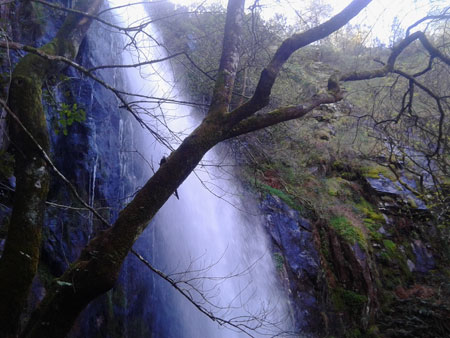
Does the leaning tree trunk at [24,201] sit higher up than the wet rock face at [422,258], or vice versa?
the wet rock face at [422,258]

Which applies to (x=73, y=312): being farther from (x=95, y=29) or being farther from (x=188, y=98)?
(x=188, y=98)

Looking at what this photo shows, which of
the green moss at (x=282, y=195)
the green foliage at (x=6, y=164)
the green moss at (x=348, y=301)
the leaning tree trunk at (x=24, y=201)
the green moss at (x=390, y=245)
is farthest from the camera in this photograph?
the green moss at (x=390, y=245)

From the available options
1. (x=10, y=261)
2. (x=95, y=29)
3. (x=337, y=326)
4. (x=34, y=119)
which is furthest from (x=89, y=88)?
(x=337, y=326)

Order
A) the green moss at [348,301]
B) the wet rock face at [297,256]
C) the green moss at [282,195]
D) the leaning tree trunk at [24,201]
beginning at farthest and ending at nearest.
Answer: the green moss at [282,195] → the green moss at [348,301] → the wet rock face at [297,256] → the leaning tree trunk at [24,201]

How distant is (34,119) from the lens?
2.47 metres

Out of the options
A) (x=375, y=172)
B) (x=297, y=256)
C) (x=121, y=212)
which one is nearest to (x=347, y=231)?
(x=297, y=256)

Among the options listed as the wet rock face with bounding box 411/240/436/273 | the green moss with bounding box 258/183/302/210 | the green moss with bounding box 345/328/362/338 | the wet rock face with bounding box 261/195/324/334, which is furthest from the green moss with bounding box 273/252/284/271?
the wet rock face with bounding box 411/240/436/273

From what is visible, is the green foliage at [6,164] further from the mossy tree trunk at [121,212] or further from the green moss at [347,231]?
the green moss at [347,231]

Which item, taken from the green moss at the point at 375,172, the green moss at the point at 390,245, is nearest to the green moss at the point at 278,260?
the green moss at the point at 390,245

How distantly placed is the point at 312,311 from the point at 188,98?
6267mm

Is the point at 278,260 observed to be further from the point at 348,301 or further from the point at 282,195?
the point at 282,195

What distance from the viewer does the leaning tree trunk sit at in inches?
81.4

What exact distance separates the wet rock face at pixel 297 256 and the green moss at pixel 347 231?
725 mm

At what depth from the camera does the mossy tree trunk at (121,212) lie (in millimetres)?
2082
